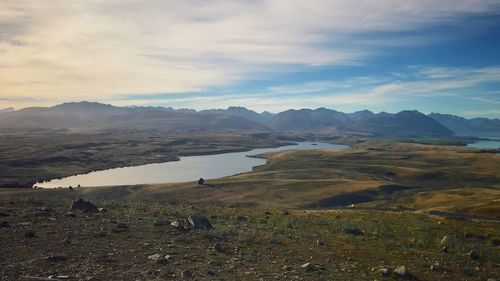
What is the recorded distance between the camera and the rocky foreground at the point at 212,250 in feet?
67.2

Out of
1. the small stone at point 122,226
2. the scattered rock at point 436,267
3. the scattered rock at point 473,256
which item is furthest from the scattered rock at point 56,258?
the scattered rock at point 473,256

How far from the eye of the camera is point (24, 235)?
25219 mm

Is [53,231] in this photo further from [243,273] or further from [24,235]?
[243,273]

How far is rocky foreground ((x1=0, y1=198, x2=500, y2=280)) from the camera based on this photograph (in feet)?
67.2

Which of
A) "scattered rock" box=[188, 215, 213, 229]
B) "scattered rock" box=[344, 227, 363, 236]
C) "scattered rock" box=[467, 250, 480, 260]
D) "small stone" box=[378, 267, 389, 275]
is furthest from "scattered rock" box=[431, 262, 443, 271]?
"scattered rock" box=[188, 215, 213, 229]

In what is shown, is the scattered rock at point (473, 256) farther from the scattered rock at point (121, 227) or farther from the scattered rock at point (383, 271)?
the scattered rock at point (121, 227)

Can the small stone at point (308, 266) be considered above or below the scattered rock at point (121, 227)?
below

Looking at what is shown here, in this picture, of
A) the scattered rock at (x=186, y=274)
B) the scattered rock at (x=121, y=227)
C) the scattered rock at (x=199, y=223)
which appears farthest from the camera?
the scattered rock at (x=199, y=223)

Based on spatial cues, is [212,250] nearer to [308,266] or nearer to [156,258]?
[156,258]

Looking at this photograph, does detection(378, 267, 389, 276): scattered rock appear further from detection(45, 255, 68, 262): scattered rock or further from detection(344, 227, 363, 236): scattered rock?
detection(45, 255, 68, 262): scattered rock

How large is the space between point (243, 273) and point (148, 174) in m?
175

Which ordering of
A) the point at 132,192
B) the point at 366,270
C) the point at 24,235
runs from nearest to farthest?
the point at 366,270, the point at 24,235, the point at 132,192

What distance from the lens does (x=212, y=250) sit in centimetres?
2477

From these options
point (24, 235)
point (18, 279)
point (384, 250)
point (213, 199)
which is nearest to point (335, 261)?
point (384, 250)
